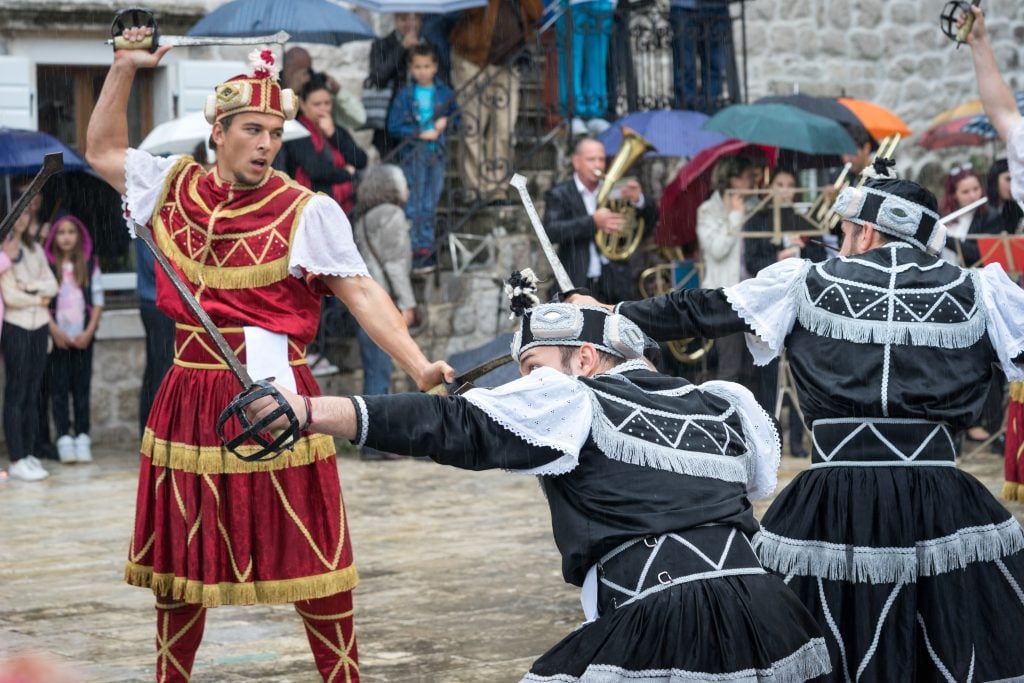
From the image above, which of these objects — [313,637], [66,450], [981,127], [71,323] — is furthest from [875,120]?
[313,637]

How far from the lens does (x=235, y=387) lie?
5.14 meters

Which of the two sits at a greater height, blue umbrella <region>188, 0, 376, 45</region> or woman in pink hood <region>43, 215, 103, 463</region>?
blue umbrella <region>188, 0, 376, 45</region>

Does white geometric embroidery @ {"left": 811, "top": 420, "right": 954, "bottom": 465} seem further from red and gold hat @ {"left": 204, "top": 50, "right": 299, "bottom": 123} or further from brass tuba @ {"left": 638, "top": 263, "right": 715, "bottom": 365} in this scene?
brass tuba @ {"left": 638, "top": 263, "right": 715, "bottom": 365}

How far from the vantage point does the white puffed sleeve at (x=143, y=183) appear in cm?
531

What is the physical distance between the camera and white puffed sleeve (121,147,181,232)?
5309 mm

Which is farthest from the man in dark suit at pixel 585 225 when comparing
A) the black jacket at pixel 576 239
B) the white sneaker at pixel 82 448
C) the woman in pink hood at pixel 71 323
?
the white sneaker at pixel 82 448

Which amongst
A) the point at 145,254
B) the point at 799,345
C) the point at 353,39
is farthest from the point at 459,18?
the point at 799,345

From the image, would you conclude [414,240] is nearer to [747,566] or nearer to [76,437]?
[76,437]

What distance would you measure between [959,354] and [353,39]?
777cm

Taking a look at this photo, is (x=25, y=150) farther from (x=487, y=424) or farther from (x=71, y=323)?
(x=487, y=424)

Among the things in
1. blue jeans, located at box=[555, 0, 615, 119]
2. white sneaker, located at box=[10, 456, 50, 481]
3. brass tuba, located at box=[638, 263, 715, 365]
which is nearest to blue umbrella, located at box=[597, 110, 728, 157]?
blue jeans, located at box=[555, 0, 615, 119]

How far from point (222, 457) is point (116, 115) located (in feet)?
3.74

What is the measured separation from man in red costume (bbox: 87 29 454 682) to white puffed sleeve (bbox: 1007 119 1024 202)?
2.33 meters

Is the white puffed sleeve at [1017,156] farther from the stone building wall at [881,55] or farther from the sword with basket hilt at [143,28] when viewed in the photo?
the stone building wall at [881,55]
